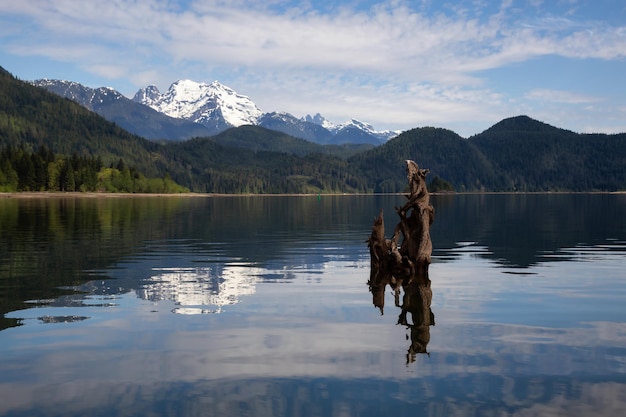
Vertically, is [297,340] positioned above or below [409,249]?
below

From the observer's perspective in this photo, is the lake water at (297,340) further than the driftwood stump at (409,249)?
No

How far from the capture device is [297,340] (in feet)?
A: 77.4

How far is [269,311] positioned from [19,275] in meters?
19.7

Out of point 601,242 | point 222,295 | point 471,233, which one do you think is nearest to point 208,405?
point 222,295

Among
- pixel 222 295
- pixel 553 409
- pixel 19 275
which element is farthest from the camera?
pixel 19 275

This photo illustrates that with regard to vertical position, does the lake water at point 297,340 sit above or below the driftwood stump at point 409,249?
below

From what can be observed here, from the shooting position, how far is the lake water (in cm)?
1691

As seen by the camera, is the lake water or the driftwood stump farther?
the driftwood stump

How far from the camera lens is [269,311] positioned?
2961cm

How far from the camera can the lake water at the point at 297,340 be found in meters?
16.9

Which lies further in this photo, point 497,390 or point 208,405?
point 497,390

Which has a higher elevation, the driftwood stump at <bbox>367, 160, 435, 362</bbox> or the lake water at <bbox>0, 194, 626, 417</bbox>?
the driftwood stump at <bbox>367, 160, 435, 362</bbox>

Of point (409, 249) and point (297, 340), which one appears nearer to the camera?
point (297, 340)

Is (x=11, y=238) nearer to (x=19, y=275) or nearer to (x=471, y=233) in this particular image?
(x=19, y=275)
